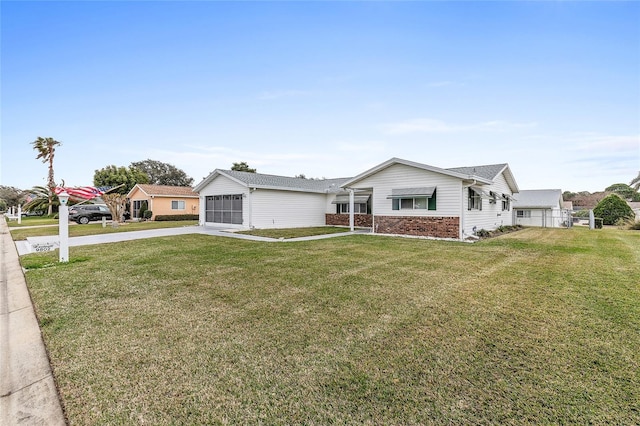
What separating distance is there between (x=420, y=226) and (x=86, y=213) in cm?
2757

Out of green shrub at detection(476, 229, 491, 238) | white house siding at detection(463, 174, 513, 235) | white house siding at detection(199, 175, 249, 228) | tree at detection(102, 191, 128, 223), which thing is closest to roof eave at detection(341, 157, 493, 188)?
white house siding at detection(463, 174, 513, 235)

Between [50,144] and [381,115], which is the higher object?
[50,144]

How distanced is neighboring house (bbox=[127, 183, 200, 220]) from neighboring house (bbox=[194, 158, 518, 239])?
8.07 m

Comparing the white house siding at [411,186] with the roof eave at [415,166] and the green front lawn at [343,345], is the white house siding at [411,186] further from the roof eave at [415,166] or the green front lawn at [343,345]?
the green front lawn at [343,345]

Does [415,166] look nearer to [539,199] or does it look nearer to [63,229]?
[63,229]

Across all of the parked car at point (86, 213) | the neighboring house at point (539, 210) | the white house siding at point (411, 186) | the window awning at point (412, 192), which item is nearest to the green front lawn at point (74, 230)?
the parked car at point (86, 213)

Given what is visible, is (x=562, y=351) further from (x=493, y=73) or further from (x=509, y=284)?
(x=493, y=73)

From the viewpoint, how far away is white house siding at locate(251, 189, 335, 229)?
18172 mm

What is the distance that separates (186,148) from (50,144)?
25.8 metres

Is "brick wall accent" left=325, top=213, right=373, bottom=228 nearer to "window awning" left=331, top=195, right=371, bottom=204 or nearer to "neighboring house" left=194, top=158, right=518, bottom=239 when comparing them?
"neighboring house" left=194, top=158, right=518, bottom=239

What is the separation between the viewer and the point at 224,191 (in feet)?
64.2

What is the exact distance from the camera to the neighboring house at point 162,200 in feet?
87.0

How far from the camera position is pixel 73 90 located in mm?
15312

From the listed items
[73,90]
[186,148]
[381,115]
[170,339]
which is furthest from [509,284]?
[186,148]
